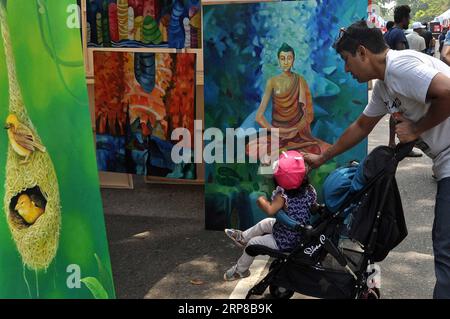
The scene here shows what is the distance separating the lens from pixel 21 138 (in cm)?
240

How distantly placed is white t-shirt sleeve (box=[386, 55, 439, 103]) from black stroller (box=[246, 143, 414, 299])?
0.32 metres

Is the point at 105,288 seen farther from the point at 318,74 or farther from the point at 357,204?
the point at 318,74

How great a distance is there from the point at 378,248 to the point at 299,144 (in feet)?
5.50

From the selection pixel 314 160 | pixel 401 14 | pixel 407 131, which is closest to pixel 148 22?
pixel 314 160

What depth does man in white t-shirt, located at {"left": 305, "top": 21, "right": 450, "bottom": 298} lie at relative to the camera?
2.77 meters

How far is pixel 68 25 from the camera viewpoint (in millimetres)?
2738

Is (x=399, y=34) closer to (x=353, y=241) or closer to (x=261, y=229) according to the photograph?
(x=261, y=229)

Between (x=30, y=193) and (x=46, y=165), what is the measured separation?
18cm

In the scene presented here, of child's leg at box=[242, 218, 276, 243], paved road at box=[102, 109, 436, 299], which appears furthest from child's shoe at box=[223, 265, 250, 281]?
child's leg at box=[242, 218, 276, 243]

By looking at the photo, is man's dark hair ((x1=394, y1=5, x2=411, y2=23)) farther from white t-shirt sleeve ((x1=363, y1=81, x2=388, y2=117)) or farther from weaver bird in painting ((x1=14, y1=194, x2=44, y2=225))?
weaver bird in painting ((x1=14, y1=194, x2=44, y2=225))

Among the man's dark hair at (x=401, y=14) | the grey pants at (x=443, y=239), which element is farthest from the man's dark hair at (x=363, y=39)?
→ the man's dark hair at (x=401, y=14)

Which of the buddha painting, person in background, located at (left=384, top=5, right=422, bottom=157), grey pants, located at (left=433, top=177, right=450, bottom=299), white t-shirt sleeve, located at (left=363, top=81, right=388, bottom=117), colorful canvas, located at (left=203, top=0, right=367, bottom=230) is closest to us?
grey pants, located at (left=433, top=177, right=450, bottom=299)

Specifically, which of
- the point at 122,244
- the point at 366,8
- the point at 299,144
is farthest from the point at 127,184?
the point at 366,8

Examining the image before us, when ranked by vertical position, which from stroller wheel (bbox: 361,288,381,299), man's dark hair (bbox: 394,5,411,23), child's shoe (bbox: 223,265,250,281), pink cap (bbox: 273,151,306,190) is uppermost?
man's dark hair (bbox: 394,5,411,23)
